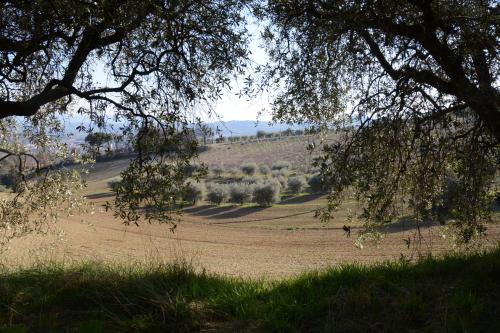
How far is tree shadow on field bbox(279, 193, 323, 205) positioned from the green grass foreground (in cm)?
3508

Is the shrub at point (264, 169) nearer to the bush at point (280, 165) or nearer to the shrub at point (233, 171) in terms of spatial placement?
the bush at point (280, 165)

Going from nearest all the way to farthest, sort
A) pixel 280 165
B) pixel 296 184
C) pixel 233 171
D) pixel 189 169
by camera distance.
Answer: pixel 189 169 → pixel 296 184 → pixel 233 171 → pixel 280 165

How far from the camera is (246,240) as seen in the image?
2791 cm

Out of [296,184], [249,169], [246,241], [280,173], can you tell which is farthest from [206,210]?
[249,169]

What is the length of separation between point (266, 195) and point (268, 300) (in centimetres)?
3710

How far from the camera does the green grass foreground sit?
13.7ft

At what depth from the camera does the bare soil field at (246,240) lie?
1811 centimetres

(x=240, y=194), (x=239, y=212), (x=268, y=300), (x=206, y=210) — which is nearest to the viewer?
(x=268, y=300)

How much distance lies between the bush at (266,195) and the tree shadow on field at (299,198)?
2.94ft

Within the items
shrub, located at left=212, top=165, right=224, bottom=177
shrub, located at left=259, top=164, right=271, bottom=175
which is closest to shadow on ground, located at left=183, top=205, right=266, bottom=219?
shrub, located at left=212, top=165, right=224, bottom=177

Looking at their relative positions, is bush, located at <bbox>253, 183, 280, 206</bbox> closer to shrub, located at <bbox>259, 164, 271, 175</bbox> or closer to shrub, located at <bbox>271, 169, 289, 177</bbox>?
shrub, located at <bbox>271, 169, 289, 177</bbox>

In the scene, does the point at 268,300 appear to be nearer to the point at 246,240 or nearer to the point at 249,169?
the point at 246,240

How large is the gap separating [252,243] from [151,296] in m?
22.4

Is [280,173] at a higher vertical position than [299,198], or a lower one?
higher
